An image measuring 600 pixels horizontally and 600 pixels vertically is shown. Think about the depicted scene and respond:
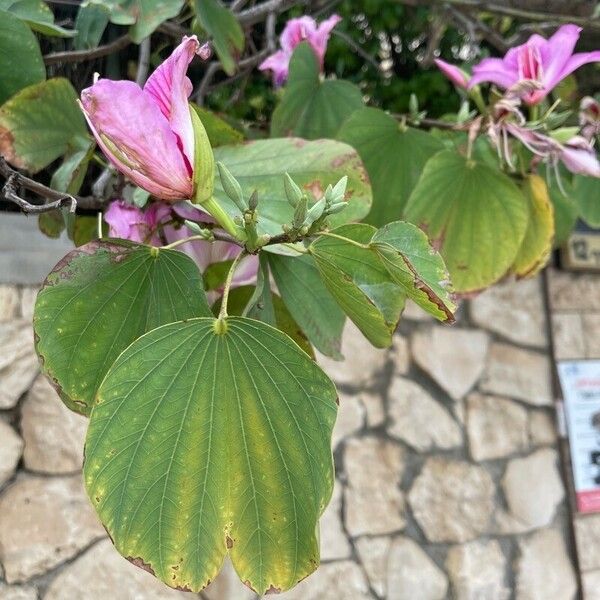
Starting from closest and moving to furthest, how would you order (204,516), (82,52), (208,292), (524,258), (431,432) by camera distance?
1. (204,516)
2. (208,292)
3. (82,52)
4. (524,258)
5. (431,432)

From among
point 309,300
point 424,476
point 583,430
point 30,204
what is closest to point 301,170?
point 309,300

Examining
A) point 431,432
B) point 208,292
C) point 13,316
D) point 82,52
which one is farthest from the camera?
point 431,432

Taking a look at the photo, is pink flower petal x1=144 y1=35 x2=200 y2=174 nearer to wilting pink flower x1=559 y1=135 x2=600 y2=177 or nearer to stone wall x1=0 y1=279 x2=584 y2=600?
wilting pink flower x1=559 y1=135 x2=600 y2=177

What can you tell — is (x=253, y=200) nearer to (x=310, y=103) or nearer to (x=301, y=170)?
(x=301, y=170)

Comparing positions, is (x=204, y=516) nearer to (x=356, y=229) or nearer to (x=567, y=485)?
(x=356, y=229)

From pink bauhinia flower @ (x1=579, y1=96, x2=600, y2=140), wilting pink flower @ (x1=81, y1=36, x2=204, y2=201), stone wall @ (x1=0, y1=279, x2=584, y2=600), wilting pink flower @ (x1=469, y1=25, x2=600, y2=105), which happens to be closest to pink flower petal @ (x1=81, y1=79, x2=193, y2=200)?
wilting pink flower @ (x1=81, y1=36, x2=204, y2=201)

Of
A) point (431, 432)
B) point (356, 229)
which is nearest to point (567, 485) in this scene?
point (431, 432)
